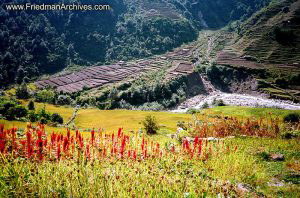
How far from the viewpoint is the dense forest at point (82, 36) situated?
4373 inches

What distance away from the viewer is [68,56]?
403ft

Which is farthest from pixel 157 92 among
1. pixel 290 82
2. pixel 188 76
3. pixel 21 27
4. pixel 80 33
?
pixel 21 27

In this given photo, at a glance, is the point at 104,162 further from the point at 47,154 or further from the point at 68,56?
the point at 68,56

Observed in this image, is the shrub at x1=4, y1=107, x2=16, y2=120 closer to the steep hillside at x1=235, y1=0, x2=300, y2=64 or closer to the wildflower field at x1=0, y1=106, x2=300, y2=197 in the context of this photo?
the wildflower field at x1=0, y1=106, x2=300, y2=197

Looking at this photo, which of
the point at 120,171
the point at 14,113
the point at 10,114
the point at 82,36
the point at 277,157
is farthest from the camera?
the point at 82,36

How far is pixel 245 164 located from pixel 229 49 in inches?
4166

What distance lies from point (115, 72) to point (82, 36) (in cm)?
5222

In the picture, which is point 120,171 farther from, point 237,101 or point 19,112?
point 237,101

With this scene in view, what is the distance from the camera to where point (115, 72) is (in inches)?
4136

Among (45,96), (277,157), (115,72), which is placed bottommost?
(45,96)

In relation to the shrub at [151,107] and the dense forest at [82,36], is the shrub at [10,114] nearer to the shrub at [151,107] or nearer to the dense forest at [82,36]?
the shrub at [151,107]

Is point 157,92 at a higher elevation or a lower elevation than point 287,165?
lower

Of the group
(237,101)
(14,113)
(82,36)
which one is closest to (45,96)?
(14,113)

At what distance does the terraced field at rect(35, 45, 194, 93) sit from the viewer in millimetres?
91188
